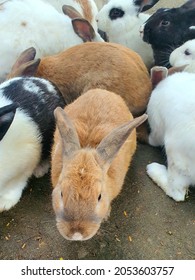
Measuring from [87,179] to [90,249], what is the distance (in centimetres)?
62

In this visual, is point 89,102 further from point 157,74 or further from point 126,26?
point 126,26

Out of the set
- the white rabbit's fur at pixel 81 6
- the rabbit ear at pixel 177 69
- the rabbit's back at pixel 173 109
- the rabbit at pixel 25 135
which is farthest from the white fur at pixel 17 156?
the white rabbit's fur at pixel 81 6

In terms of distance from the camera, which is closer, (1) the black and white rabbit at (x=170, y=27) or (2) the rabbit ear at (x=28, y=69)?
(2) the rabbit ear at (x=28, y=69)

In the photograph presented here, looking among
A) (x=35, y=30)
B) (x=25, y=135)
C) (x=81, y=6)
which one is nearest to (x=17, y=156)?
(x=25, y=135)

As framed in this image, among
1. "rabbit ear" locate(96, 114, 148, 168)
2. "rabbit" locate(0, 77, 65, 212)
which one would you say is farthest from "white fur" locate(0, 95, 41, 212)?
"rabbit ear" locate(96, 114, 148, 168)

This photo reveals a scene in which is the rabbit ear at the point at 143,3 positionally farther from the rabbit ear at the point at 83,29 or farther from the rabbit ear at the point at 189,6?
the rabbit ear at the point at 83,29

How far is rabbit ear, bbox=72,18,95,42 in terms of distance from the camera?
3219 mm

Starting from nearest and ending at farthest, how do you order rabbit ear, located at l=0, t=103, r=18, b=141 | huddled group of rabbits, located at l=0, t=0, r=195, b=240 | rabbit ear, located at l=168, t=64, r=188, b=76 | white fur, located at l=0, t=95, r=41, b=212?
huddled group of rabbits, located at l=0, t=0, r=195, b=240
rabbit ear, located at l=0, t=103, r=18, b=141
white fur, located at l=0, t=95, r=41, b=212
rabbit ear, located at l=168, t=64, r=188, b=76

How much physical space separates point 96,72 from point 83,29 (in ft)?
1.99

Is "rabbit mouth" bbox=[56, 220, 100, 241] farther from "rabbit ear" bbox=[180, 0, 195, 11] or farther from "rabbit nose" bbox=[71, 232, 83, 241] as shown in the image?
"rabbit ear" bbox=[180, 0, 195, 11]

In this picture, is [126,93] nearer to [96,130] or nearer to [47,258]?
[96,130]

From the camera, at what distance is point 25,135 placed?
2.44 metres

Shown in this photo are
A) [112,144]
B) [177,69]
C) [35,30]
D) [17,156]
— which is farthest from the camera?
[35,30]

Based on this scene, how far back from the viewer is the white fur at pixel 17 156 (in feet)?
7.70
